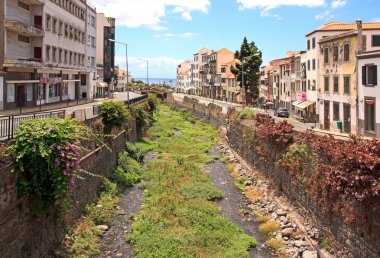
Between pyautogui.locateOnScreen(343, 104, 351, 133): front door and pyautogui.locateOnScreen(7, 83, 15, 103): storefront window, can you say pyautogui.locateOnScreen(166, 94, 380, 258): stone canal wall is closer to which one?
pyautogui.locateOnScreen(343, 104, 351, 133): front door

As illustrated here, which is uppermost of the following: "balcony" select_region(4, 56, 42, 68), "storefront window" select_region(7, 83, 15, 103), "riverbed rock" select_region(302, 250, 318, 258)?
"balcony" select_region(4, 56, 42, 68)

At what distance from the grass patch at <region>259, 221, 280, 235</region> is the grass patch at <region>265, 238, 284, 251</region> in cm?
107

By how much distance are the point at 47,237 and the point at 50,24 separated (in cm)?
3903

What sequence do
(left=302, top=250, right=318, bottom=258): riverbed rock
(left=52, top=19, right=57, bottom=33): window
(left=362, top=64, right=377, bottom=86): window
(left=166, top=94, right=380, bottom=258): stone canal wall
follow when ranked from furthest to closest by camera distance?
(left=52, top=19, right=57, bottom=33): window < (left=362, top=64, right=377, bottom=86): window < (left=302, top=250, right=318, bottom=258): riverbed rock < (left=166, top=94, right=380, bottom=258): stone canal wall

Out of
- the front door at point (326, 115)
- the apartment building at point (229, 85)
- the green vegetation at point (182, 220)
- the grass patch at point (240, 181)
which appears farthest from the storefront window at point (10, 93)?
the apartment building at point (229, 85)

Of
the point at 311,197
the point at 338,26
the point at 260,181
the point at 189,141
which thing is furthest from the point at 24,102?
the point at 338,26

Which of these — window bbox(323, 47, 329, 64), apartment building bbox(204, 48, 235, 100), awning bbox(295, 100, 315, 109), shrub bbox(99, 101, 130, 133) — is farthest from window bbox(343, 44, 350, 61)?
apartment building bbox(204, 48, 235, 100)

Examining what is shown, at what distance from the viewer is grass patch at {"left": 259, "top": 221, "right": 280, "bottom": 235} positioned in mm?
22375

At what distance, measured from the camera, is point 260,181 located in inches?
1252

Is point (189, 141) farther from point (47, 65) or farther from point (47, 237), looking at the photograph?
point (47, 237)

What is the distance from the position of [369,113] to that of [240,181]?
53.7 ft

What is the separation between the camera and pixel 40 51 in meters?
48.5

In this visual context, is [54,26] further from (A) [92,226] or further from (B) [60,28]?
(A) [92,226]

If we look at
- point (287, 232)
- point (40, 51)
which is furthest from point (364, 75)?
point (40, 51)
